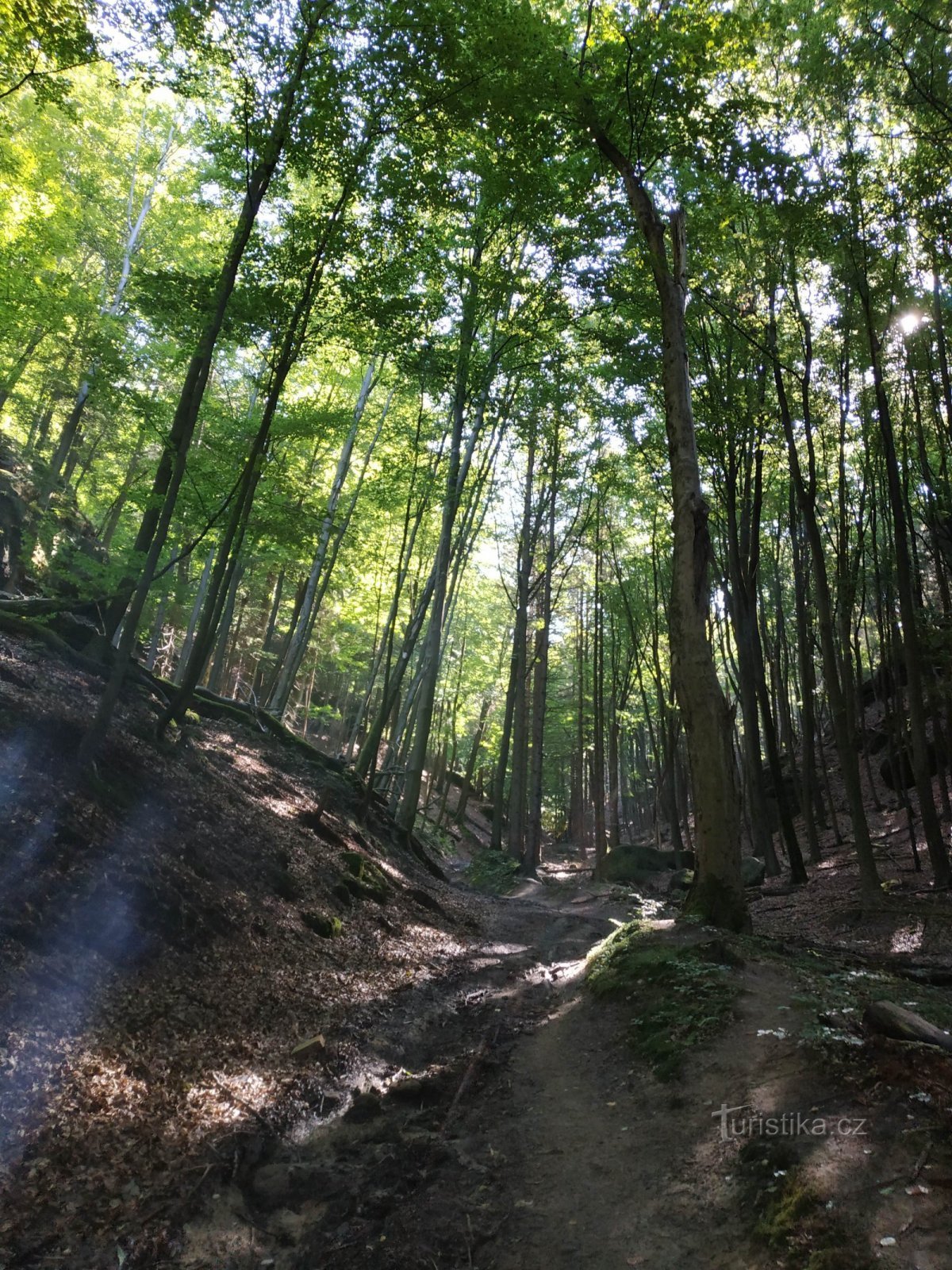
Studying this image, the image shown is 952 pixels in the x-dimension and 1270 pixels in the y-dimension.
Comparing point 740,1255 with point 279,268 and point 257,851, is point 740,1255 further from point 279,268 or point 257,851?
point 279,268

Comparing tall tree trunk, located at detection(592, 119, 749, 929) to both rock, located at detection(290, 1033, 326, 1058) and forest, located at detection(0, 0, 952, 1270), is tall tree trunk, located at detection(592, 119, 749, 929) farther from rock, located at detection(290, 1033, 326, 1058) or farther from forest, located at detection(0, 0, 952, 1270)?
rock, located at detection(290, 1033, 326, 1058)

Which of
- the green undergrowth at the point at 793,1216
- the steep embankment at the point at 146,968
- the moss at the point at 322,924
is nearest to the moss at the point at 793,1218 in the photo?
the green undergrowth at the point at 793,1216

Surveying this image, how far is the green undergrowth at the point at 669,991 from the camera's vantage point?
4496 millimetres

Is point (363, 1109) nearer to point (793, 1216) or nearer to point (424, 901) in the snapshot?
point (793, 1216)

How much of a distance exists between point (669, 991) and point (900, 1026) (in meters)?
2.12

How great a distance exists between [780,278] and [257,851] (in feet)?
41.3

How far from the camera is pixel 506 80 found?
7535 millimetres

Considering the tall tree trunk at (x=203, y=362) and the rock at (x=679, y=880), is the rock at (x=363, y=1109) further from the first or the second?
the rock at (x=679, y=880)

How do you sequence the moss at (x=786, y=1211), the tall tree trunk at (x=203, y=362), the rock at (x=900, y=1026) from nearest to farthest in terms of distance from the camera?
the moss at (x=786, y=1211) → the rock at (x=900, y=1026) → the tall tree trunk at (x=203, y=362)

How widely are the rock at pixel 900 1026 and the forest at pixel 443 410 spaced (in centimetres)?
3

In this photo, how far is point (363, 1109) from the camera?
4324mm

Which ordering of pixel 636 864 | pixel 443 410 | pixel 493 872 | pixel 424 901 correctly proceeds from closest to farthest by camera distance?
pixel 424 901
pixel 443 410
pixel 636 864
pixel 493 872

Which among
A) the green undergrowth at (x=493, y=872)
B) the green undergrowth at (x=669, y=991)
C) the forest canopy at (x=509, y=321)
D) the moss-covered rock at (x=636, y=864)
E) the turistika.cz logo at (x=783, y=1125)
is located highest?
the forest canopy at (x=509, y=321)

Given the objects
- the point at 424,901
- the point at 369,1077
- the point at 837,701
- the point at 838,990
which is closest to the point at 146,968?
the point at 369,1077
